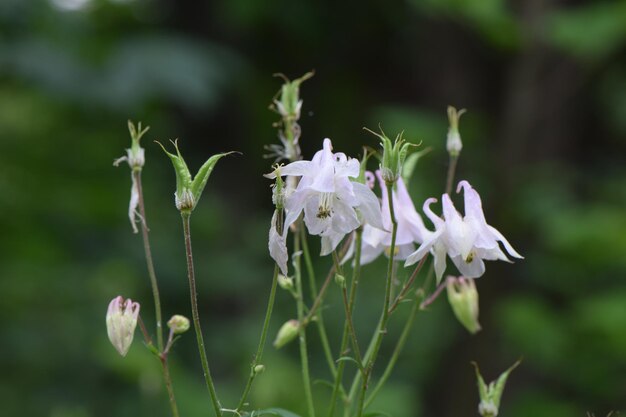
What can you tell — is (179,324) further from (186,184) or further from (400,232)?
(400,232)

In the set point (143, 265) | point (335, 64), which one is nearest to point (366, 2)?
point (335, 64)

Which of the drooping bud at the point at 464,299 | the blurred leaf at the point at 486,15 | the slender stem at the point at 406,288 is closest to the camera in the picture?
the slender stem at the point at 406,288

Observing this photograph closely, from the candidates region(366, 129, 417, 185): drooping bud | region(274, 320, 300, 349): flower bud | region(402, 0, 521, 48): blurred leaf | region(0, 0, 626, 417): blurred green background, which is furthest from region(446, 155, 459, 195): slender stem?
region(402, 0, 521, 48): blurred leaf

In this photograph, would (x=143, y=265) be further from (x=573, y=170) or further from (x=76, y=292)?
(x=573, y=170)

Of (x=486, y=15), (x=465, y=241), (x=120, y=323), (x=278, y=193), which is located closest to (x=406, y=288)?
(x=465, y=241)

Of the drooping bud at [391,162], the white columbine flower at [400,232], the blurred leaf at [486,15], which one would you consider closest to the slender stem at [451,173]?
the white columbine flower at [400,232]

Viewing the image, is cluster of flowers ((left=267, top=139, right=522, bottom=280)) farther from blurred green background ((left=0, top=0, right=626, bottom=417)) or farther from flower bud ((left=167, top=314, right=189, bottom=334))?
blurred green background ((left=0, top=0, right=626, bottom=417))

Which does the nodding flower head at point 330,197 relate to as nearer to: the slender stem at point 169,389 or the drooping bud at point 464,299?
the slender stem at point 169,389
